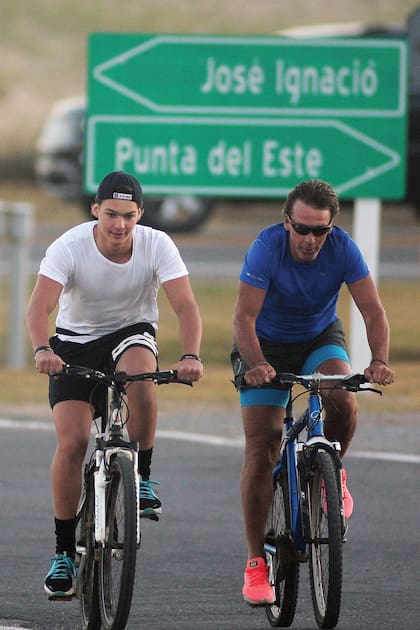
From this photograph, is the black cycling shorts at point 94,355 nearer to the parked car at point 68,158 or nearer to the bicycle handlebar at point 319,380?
the bicycle handlebar at point 319,380

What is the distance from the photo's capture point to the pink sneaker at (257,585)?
734cm

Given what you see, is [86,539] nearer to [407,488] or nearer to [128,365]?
[128,365]

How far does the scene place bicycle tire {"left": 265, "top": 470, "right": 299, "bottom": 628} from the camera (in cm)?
719

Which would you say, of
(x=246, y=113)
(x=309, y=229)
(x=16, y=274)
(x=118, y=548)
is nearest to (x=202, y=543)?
(x=118, y=548)

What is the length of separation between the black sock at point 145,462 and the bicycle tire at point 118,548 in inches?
15.5

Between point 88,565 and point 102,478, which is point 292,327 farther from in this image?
point 88,565

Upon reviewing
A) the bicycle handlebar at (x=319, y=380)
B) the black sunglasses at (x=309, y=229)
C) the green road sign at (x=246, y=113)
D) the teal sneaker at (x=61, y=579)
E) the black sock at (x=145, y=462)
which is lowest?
the teal sneaker at (x=61, y=579)

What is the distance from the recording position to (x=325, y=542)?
22.4ft

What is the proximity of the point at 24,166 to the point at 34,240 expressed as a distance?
53.8 ft

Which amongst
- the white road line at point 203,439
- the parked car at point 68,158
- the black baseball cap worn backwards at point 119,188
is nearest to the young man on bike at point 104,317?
the black baseball cap worn backwards at point 119,188

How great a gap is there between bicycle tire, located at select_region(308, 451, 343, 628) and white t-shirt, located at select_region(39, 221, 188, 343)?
0.99 metres

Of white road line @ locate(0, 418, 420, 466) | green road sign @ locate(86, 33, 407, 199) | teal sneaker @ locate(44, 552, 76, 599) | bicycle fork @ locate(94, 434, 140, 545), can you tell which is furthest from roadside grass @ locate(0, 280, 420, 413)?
bicycle fork @ locate(94, 434, 140, 545)

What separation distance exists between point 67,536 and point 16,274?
32.3 ft

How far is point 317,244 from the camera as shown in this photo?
7152 mm
